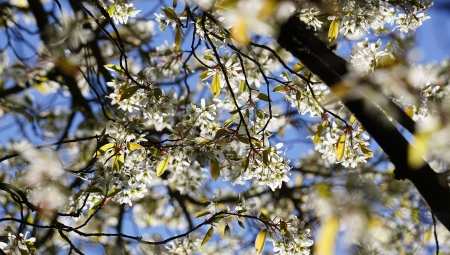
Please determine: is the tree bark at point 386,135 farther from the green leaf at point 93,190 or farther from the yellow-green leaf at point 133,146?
the green leaf at point 93,190

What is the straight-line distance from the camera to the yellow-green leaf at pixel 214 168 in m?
1.95

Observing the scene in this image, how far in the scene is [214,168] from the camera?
1.96 metres

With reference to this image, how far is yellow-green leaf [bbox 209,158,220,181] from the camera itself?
1951 mm

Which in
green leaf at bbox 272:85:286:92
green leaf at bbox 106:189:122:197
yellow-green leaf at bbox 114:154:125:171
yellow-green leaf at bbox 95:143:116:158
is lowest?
green leaf at bbox 106:189:122:197

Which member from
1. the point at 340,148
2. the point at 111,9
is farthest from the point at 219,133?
the point at 111,9

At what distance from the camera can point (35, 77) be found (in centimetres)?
359

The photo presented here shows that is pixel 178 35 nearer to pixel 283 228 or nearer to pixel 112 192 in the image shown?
pixel 112 192

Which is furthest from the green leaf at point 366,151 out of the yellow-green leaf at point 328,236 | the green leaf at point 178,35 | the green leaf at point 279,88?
the yellow-green leaf at point 328,236

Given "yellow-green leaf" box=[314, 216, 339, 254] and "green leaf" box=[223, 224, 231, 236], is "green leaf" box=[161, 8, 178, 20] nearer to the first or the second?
"green leaf" box=[223, 224, 231, 236]

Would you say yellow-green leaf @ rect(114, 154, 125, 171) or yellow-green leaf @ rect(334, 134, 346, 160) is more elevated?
yellow-green leaf @ rect(114, 154, 125, 171)

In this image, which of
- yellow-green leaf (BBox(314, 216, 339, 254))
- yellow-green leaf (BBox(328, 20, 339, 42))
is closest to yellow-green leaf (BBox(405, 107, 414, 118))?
yellow-green leaf (BBox(328, 20, 339, 42))

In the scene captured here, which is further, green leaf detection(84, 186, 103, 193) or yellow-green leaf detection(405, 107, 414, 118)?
yellow-green leaf detection(405, 107, 414, 118)

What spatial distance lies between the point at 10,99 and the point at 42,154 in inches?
74.6

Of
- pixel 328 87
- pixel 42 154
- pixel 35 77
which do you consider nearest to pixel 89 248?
pixel 42 154
